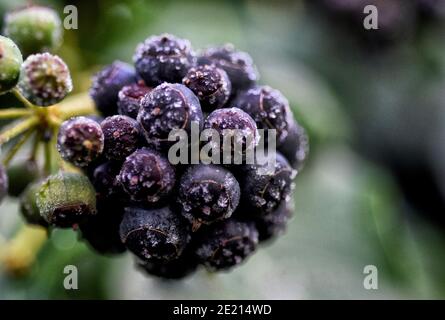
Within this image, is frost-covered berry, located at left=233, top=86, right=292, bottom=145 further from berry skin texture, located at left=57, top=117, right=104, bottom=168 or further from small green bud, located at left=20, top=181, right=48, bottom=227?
small green bud, located at left=20, top=181, right=48, bottom=227

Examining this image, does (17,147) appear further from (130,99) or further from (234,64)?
(234,64)

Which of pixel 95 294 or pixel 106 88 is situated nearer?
pixel 106 88

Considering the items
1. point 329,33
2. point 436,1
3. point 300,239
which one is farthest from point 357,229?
point 436,1

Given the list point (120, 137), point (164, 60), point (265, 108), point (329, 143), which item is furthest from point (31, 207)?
point (329, 143)

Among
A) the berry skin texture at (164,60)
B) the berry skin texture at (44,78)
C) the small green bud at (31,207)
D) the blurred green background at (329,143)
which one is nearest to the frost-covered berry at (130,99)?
the berry skin texture at (164,60)

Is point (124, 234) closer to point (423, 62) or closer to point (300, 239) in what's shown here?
point (300, 239)
